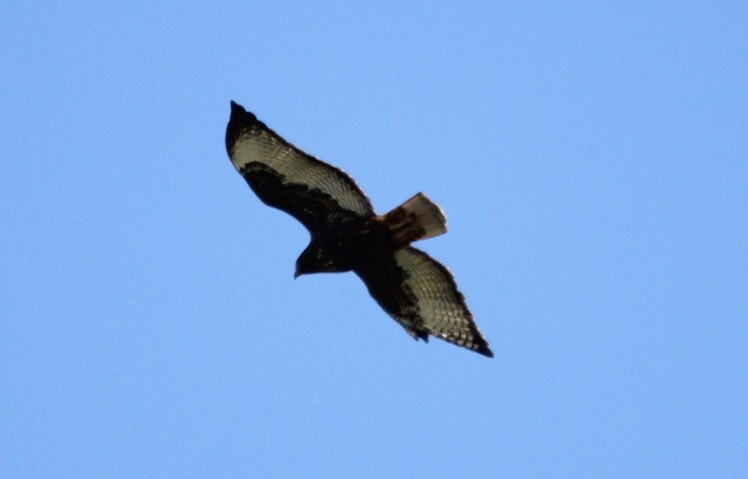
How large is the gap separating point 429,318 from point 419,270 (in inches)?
20.9

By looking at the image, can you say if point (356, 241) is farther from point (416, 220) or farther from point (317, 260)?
point (416, 220)

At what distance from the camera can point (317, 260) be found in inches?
513

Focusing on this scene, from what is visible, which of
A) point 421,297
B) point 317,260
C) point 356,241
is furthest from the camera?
point 421,297

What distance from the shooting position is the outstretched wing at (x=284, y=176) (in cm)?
1280

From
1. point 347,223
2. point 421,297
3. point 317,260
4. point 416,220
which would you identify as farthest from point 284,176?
point 421,297

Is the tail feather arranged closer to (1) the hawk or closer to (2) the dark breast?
(1) the hawk

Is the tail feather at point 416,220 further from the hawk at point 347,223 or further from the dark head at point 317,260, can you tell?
the dark head at point 317,260

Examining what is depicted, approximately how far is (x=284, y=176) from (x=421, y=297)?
6.12ft

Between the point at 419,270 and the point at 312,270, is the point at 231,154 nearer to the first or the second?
the point at 312,270

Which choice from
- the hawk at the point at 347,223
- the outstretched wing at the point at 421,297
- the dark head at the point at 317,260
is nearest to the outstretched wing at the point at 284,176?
the hawk at the point at 347,223

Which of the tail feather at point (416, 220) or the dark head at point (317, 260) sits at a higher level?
the tail feather at point (416, 220)

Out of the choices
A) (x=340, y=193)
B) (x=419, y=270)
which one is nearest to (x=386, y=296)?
(x=419, y=270)

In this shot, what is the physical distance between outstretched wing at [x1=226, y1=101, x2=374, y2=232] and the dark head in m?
0.23

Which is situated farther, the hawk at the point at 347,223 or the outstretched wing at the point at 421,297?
the outstretched wing at the point at 421,297
